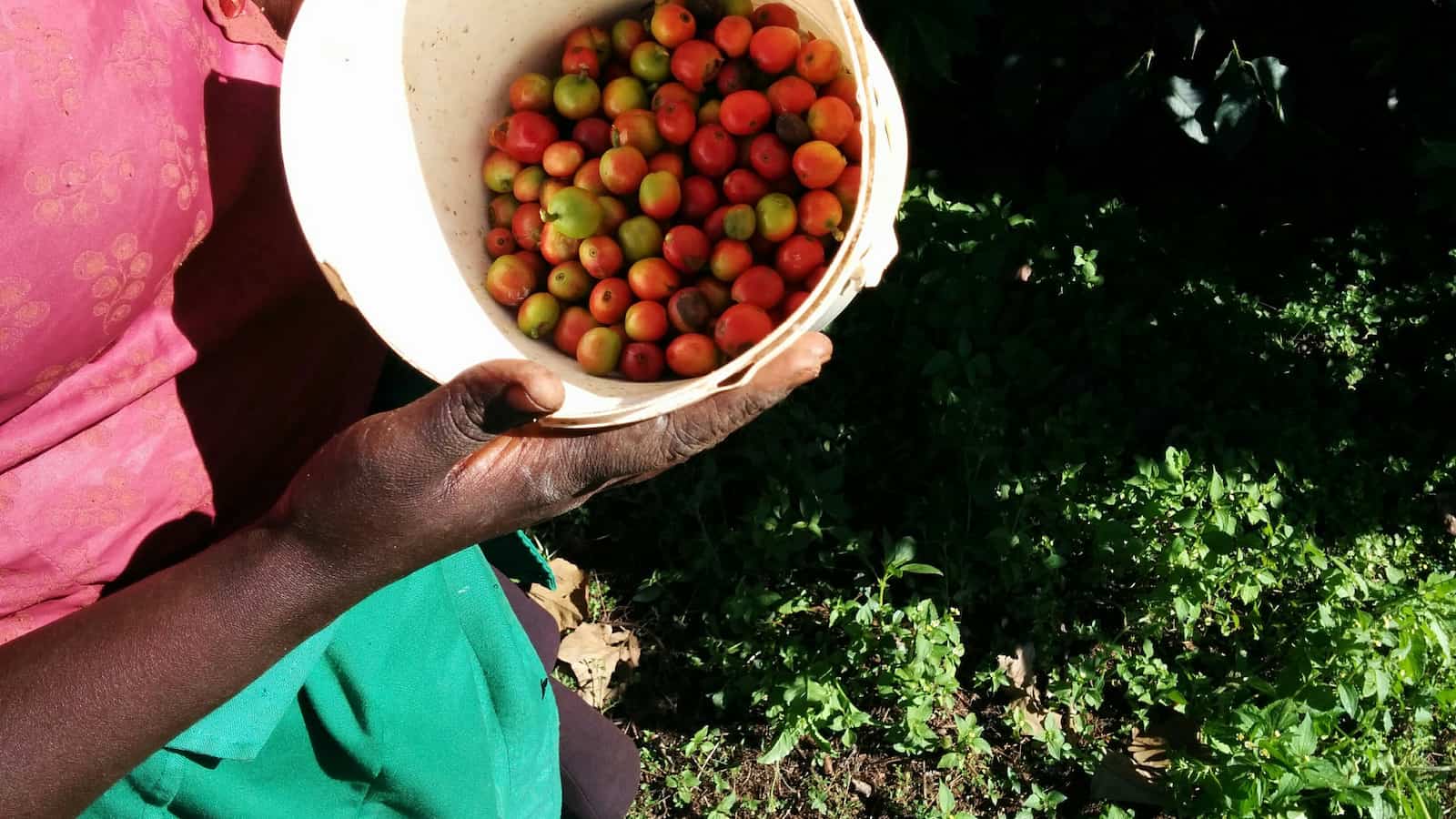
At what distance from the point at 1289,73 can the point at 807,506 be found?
1926mm

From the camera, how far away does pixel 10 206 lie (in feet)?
4.03

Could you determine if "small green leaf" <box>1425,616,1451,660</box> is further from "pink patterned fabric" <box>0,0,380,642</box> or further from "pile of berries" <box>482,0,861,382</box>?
"pink patterned fabric" <box>0,0,380,642</box>

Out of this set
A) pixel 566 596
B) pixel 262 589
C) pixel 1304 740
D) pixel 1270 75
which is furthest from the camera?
pixel 566 596

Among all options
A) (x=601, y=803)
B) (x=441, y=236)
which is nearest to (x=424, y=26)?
Answer: (x=441, y=236)

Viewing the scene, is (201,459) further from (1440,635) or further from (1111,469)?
(1440,635)

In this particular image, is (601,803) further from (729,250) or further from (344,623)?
(729,250)

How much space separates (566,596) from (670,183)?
1.49m

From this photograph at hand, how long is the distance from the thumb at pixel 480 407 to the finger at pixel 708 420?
21 centimetres

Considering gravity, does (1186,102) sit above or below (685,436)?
below

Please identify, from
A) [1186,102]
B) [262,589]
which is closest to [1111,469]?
[1186,102]

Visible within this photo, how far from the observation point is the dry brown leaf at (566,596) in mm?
3090

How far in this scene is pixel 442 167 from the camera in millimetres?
1998

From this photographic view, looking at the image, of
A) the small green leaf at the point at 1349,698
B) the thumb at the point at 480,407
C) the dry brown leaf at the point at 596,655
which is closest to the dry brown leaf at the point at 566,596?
the dry brown leaf at the point at 596,655

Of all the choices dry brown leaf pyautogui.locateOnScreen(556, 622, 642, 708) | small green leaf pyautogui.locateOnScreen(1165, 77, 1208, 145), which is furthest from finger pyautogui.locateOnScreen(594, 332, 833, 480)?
small green leaf pyautogui.locateOnScreen(1165, 77, 1208, 145)
